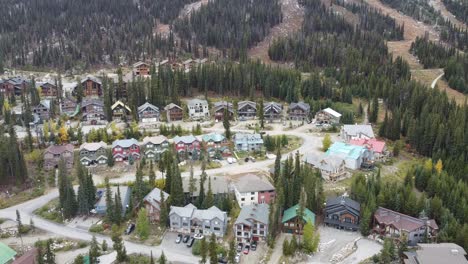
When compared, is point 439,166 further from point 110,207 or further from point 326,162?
point 110,207

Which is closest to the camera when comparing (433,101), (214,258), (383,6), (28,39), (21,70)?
(214,258)

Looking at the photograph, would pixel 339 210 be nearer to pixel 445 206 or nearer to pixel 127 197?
pixel 445 206

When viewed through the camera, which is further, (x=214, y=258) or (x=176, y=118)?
(x=176, y=118)

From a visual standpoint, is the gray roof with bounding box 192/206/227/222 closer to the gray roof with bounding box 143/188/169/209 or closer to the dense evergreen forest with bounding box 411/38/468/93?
the gray roof with bounding box 143/188/169/209

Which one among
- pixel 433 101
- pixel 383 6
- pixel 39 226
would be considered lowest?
pixel 39 226

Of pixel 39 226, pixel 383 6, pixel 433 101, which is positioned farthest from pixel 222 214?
pixel 383 6

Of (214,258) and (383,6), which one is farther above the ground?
(383,6)

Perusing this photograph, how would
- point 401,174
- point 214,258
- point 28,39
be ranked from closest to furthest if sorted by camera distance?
point 214,258, point 401,174, point 28,39
